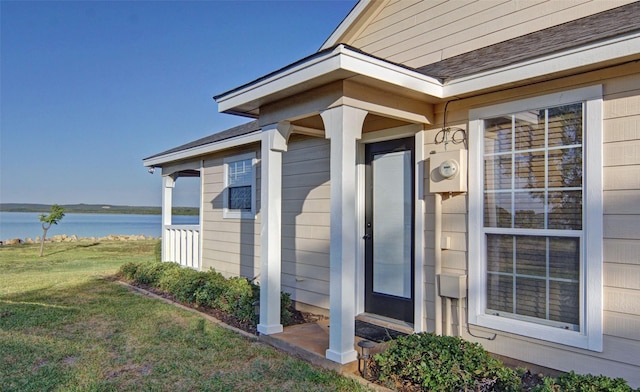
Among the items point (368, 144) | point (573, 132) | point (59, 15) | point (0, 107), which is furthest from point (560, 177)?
point (0, 107)

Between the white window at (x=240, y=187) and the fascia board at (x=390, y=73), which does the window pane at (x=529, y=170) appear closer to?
the fascia board at (x=390, y=73)

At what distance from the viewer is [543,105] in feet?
10.3

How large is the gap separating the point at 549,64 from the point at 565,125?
19.4 inches

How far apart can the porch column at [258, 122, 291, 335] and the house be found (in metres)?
0.02

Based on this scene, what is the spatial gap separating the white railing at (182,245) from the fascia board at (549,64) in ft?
20.1

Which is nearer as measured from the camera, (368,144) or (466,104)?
(466,104)

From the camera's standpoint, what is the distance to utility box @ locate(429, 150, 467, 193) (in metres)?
3.55

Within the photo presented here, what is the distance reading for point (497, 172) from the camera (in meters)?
3.43

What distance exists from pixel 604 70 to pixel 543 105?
434 millimetres

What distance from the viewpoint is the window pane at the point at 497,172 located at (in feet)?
11.0

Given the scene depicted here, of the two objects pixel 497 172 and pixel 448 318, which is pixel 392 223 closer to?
pixel 448 318

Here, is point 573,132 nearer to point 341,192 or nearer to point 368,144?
point 341,192

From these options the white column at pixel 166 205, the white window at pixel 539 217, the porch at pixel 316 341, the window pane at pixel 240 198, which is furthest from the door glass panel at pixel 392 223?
the white column at pixel 166 205

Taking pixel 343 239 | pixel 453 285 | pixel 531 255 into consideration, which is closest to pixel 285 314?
pixel 343 239
